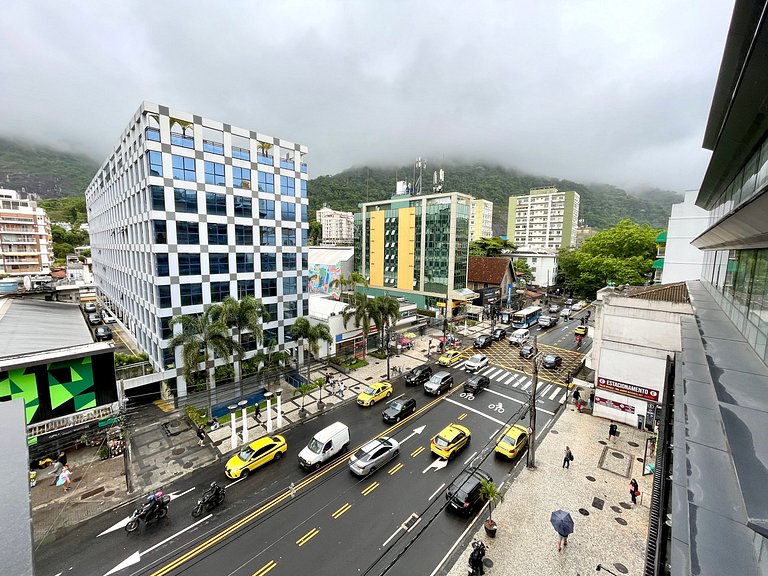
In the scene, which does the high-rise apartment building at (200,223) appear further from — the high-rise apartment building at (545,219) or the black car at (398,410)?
the high-rise apartment building at (545,219)

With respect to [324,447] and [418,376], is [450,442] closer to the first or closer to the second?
[324,447]

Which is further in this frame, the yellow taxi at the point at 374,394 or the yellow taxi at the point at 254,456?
the yellow taxi at the point at 374,394

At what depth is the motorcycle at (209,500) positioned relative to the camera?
595 inches

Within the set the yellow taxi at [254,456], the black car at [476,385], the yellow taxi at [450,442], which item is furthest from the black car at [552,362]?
the yellow taxi at [254,456]

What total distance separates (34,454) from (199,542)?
13605 millimetres

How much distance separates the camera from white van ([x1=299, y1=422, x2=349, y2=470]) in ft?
59.6

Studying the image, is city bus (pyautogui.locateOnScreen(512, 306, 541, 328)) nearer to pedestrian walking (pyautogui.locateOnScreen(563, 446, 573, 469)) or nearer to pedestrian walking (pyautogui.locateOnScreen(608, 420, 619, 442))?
pedestrian walking (pyautogui.locateOnScreen(608, 420, 619, 442))

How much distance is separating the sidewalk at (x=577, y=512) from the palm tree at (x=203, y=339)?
1860 centimetres

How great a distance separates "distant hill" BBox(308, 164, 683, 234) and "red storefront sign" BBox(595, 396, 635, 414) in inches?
4701

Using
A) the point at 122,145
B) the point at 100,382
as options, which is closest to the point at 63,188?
the point at 122,145

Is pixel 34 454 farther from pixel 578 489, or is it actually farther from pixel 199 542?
pixel 578 489

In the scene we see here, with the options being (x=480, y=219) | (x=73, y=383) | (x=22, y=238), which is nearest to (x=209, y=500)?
(x=73, y=383)

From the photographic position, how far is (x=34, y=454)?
61.6ft

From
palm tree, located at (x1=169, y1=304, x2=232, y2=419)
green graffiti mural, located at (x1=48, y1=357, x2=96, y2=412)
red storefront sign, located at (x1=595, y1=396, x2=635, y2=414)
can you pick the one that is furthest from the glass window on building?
red storefront sign, located at (x1=595, y1=396, x2=635, y2=414)
